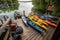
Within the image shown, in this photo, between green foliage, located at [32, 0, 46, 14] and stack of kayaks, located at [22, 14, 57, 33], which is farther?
green foliage, located at [32, 0, 46, 14]

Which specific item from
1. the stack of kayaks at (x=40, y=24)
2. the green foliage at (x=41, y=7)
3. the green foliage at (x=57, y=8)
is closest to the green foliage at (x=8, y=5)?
the green foliage at (x=41, y=7)

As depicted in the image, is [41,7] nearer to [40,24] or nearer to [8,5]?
[8,5]

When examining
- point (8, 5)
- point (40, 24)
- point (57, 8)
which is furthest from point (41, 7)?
point (40, 24)

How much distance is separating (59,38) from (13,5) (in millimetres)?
15310

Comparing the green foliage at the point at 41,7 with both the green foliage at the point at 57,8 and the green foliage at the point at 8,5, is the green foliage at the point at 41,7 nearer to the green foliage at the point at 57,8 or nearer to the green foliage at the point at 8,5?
the green foliage at the point at 57,8

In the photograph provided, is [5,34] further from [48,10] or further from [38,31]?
[48,10]

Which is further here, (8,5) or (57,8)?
(8,5)

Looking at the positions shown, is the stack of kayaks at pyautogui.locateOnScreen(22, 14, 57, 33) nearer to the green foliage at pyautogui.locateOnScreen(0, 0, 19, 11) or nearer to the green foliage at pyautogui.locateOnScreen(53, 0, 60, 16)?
the green foliage at pyautogui.locateOnScreen(53, 0, 60, 16)

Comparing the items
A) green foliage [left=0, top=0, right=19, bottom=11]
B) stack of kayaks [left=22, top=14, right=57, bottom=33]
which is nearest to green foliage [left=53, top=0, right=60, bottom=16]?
stack of kayaks [left=22, top=14, right=57, bottom=33]

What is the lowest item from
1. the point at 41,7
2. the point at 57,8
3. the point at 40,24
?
the point at 40,24

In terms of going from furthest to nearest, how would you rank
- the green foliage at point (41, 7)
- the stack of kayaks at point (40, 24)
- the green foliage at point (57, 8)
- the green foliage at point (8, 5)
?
the green foliage at point (8, 5), the green foliage at point (41, 7), the green foliage at point (57, 8), the stack of kayaks at point (40, 24)

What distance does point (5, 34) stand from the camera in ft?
13.5

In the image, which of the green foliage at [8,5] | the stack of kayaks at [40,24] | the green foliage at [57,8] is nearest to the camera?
the stack of kayaks at [40,24]

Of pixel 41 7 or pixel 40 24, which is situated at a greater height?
pixel 41 7
